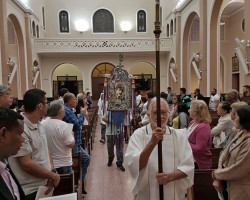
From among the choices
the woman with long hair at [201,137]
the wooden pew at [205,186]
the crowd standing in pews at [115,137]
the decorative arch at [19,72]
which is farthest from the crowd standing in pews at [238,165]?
the decorative arch at [19,72]

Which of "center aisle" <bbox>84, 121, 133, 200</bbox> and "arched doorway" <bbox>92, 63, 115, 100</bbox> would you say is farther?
"arched doorway" <bbox>92, 63, 115, 100</bbox>

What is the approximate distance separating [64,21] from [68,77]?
4076mm

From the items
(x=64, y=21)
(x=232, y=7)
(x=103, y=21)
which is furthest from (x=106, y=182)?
(x=64, y=21)

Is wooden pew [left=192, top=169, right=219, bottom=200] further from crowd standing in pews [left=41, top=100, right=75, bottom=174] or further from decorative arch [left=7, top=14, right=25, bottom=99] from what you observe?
decorative arch [left=7, top=14, right=25, bottom=99]

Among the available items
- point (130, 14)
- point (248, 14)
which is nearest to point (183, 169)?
point (248, 14)

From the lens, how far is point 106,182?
16.9 feet

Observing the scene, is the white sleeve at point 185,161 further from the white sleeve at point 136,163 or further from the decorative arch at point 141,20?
the decorative arch at point 141,20

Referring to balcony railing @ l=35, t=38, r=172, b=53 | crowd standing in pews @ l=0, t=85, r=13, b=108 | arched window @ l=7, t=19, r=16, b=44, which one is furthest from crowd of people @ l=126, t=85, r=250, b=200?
balcony railing @ l=35, t=38, r=172, b=53

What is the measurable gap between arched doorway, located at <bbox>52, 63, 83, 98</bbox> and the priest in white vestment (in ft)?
60.9

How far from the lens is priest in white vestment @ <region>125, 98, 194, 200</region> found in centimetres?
213

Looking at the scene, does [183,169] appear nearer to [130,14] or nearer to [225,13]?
[225,13]

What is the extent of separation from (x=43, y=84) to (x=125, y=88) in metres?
14.3

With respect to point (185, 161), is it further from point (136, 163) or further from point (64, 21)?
point (64, 21)

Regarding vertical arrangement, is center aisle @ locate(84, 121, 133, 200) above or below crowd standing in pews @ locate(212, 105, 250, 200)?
below
